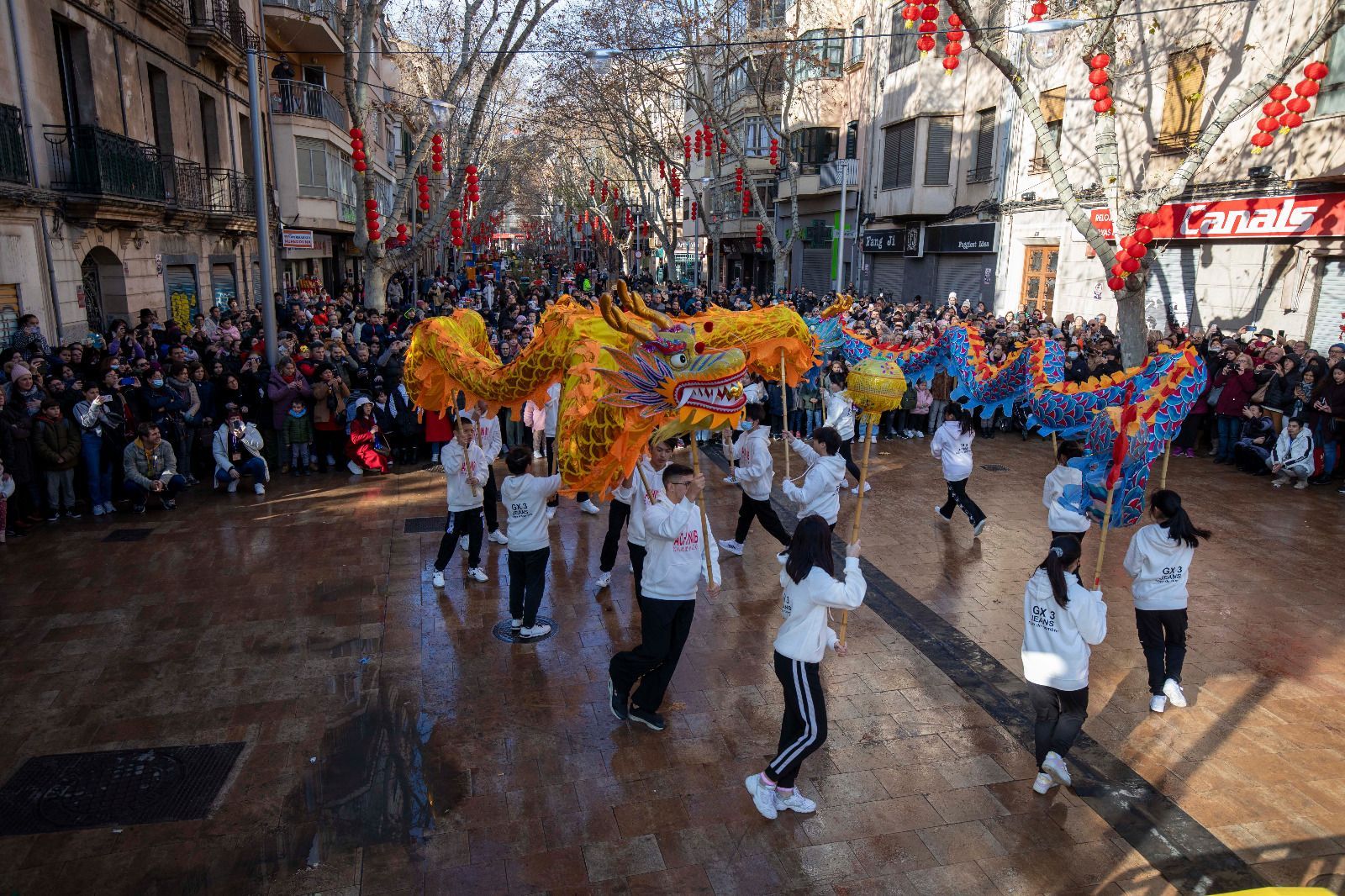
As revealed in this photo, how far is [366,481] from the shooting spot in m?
11.1

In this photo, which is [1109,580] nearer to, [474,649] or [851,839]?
[851,839]

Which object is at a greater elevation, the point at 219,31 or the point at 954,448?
the point at 219,31

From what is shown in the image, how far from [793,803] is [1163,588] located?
2.85m

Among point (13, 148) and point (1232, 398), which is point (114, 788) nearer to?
point (13, 148)

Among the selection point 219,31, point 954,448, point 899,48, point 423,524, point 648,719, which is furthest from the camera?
point 899,48

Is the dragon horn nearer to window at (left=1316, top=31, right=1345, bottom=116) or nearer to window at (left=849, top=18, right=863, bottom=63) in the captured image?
window at (left=1316, top=31, right=1345, bottom=116)

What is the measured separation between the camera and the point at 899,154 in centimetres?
2433

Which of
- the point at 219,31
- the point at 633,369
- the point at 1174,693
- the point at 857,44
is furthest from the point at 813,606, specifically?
the point at 857,44

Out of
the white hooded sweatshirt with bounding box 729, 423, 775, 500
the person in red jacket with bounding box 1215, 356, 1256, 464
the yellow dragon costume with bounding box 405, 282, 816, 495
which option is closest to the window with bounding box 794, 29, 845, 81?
the person in red jacket with bounding box 1215, 356, 1256, 464

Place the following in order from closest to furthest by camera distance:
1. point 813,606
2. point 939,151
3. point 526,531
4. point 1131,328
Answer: point 813,606 < point 526,531 < point 1131,328 < point 939,151

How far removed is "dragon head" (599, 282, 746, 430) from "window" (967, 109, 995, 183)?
60.0 ft

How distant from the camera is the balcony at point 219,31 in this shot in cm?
1695

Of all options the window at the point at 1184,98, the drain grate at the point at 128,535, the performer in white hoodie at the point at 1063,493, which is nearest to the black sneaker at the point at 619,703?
the performer in white hoodie at the point at 1063,493

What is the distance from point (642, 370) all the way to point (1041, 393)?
431cm
